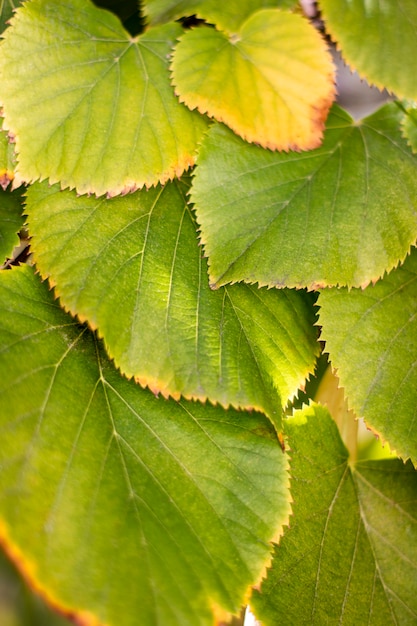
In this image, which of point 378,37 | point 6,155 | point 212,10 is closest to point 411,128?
point 378,37

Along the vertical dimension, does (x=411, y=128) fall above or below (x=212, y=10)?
below

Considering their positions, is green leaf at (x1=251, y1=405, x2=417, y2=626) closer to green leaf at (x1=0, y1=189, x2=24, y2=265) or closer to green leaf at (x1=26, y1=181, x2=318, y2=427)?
green leaf at (x1=26, y1=181, x2=318, y2=427)

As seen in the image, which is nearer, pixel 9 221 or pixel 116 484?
pixel 116 484

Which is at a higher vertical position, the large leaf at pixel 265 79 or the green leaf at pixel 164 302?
the large leaf at pixel 265 79

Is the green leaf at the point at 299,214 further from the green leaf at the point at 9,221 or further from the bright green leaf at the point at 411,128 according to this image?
the green leaf at the point at 9,221

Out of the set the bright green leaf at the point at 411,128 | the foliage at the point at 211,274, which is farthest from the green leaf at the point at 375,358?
the bright green leaf at the point at 411,128

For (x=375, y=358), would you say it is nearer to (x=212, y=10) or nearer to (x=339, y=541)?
(x=339, y=541)

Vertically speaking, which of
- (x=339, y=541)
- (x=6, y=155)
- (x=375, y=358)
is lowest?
(x=339, y=541)

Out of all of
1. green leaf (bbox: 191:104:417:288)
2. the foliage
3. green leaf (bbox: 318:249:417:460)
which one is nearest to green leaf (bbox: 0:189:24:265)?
the foliage
